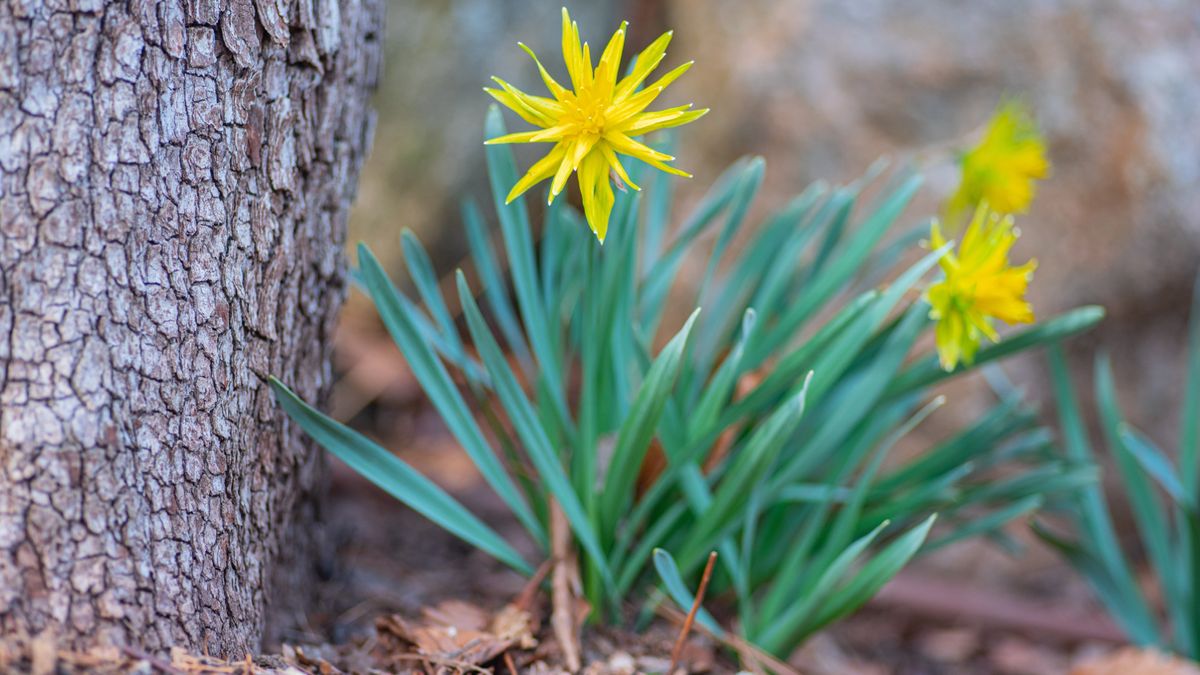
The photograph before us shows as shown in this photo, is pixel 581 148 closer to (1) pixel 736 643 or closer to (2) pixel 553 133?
(2) pixel 553 133

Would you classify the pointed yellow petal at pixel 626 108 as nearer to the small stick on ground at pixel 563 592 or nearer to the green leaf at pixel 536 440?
the green leaf at pixel 536 440

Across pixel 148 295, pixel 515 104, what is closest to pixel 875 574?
pixel 515 104

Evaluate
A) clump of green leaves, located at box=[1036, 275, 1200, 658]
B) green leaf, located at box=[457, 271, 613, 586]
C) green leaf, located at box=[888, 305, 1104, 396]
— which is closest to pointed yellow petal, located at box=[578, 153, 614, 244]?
green leaf, located at box=[457, 271, 613, 586]

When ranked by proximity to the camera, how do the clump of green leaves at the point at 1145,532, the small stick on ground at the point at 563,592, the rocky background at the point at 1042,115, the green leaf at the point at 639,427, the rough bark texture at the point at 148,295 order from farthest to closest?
the rocky background at the point at 1042,115, the clump of green leaves at the point at 1145,532, the small stick on ground at the point at 563,592, the green leaf at the point at 639,427, the rough bark texture at the point at 148,295

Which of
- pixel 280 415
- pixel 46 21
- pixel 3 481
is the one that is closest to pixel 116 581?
pixel 3 481

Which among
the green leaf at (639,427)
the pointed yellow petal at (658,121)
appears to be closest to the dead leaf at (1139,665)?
the green leaf at (639,427)

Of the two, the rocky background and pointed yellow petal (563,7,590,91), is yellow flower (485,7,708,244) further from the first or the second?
the rocky background
